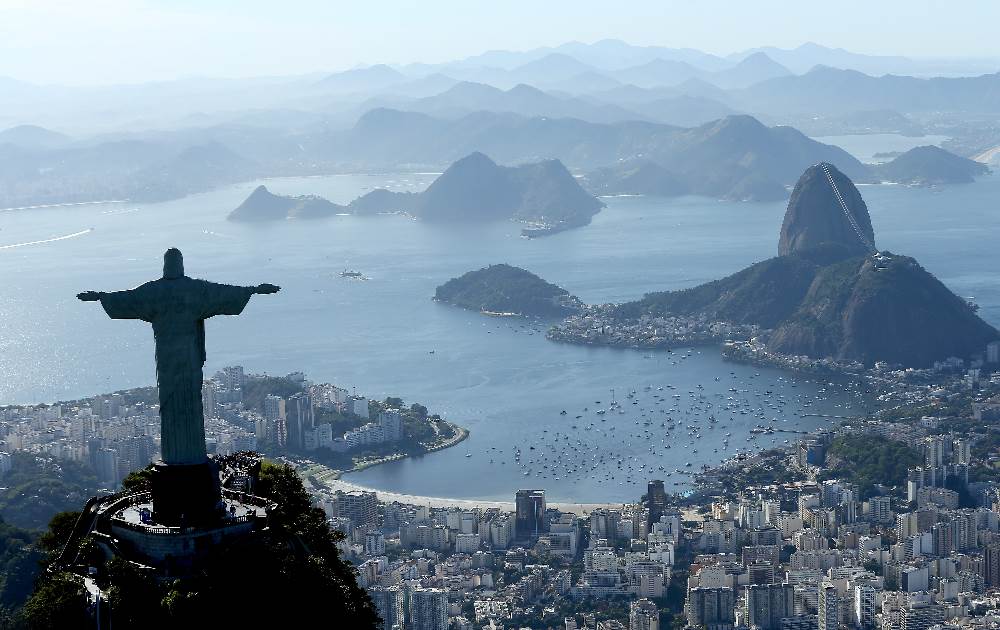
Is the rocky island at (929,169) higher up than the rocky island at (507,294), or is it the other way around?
the rocky island at (929,169)

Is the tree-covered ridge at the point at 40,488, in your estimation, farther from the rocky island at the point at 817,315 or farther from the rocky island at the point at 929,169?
the rocky island at the point at 929,169

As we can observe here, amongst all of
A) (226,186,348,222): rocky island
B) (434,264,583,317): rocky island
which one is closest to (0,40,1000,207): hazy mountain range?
(226,186,348,222): rocky island

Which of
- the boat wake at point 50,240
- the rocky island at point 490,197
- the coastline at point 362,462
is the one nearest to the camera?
the coastline at point 362,462

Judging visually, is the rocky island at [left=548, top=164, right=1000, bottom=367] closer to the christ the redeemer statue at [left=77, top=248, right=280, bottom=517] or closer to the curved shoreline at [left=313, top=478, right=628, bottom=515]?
the curved shoreline at [left=313, top=478, right=628, bottom=515]

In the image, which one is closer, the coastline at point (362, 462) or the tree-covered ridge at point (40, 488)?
the tree-covered ridge at point (40, 488)

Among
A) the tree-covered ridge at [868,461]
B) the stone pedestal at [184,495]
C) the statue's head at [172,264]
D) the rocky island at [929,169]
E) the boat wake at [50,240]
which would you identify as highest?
the rocky island at [929,169]

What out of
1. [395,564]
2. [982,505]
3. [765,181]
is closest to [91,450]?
[395,564]

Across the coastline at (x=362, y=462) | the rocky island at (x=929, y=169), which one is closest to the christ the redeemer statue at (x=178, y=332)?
the coastline at (x=362, y=462)
